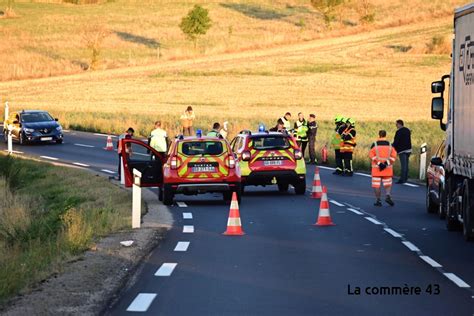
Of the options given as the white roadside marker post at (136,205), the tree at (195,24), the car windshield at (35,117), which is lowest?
the white roadside marker post at (136,205)

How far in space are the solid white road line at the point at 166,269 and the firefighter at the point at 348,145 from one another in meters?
18.8

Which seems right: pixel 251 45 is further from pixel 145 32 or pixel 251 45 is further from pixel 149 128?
pixel 149 128

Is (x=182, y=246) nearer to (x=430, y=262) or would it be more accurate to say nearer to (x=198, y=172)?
(x=430, y=262)

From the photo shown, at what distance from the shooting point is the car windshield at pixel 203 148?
993 inches

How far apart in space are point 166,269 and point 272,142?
542 inches

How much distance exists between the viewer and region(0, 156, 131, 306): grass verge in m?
14.1

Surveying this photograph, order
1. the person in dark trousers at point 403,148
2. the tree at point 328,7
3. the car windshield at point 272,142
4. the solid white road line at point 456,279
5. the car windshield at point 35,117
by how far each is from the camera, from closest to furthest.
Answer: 1. the solid white road line at point 456,279
2. the car windshield at point 272,142
3. the person in dark trousers at point 403,148
4. the car windshield at point 35,117
5. the tree at point 328,7

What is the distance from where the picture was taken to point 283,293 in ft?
41.3

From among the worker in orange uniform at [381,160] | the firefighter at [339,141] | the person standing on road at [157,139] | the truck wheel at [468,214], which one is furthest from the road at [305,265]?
the firefighter at [339,141]

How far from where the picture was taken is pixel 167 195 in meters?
25.0

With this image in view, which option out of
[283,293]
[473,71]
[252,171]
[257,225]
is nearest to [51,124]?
[252,171]

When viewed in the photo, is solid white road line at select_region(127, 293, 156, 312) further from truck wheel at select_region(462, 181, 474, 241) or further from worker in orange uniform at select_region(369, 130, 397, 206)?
worker in orange uniform at select_region(369, 130, 397, 206)

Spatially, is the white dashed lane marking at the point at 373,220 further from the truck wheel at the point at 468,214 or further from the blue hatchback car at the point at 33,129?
the blue hatchback car at the point at 33,129

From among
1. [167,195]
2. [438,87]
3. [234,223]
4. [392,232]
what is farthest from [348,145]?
[234,223]
